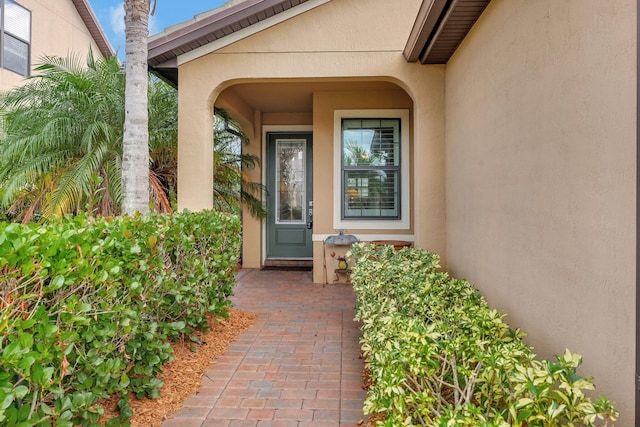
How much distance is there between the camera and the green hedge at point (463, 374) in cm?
171

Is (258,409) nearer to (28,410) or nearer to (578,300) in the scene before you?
(28,410)

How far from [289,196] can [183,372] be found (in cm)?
582

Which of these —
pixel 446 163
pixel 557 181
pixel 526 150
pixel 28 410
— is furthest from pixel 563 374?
pixel 446 163

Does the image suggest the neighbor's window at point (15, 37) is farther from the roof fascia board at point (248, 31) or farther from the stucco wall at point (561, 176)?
the stucco wall at point (561, 176)

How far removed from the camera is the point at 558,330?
2375 mm

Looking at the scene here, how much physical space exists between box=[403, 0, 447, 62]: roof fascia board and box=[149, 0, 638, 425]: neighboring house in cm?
3

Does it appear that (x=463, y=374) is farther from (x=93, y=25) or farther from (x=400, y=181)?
(x=93, y=25)

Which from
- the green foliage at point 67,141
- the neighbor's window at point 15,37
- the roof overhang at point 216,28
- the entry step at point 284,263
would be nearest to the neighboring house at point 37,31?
the neighbor's window at point 15,37

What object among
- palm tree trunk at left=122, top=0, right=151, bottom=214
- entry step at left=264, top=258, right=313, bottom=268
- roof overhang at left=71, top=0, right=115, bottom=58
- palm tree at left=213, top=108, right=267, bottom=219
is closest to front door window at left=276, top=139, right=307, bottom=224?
palm tree at left=213, top=108, right=267, bottom=219

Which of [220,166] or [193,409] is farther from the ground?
[220,166]

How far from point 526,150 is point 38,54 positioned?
13.2m

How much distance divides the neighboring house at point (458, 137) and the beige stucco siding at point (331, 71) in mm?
18

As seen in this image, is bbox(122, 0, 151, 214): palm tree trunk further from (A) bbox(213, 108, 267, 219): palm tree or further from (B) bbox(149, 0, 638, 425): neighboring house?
(A) bbox(213, 108, 267, 219): palm tree

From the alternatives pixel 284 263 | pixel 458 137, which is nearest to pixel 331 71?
pixel 458 137
